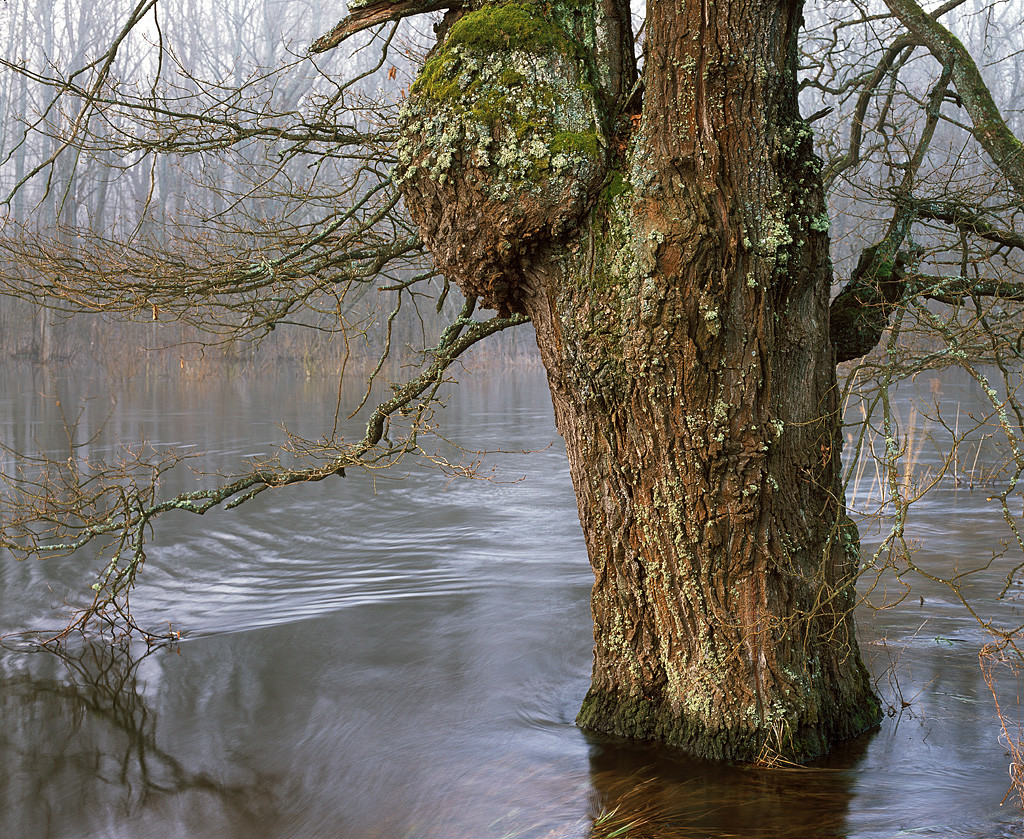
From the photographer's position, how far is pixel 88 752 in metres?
5.18

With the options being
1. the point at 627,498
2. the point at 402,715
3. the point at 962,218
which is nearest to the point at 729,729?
the point at 627,498

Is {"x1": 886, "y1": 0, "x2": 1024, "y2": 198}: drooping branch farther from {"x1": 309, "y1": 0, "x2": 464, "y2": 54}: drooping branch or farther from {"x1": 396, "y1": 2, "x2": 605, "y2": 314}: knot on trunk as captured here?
{"x1": 309, "y1": 0, "x2": 464, "y2": 54}: drooping branch

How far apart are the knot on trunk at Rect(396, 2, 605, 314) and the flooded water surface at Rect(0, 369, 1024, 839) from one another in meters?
2.50

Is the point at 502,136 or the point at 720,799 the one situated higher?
the point at 502,136

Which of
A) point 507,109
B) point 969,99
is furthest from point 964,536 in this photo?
point 507,109

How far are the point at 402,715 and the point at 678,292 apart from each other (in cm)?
316

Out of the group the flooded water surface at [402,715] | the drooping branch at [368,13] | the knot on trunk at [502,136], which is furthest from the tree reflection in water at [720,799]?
the drooping branch at [368,13]

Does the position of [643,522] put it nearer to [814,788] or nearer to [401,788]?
[814,788]

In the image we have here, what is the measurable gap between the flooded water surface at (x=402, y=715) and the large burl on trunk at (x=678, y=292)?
0.47m

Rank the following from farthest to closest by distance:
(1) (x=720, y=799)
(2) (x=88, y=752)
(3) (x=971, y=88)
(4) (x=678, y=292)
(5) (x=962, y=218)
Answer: (3) (x=971, y=88) → (2) (x=88, y=752) → (5) (x=962, y=218) → (1) (x=720, y=799) → (4) (x=678, y=292)

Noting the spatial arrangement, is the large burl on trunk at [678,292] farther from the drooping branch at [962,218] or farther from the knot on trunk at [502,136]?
the drooping branch at [962,218]

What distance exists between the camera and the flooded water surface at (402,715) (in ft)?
13.8

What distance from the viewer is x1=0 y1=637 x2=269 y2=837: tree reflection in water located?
4.54 metres

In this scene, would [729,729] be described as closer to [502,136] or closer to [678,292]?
[678,292]
